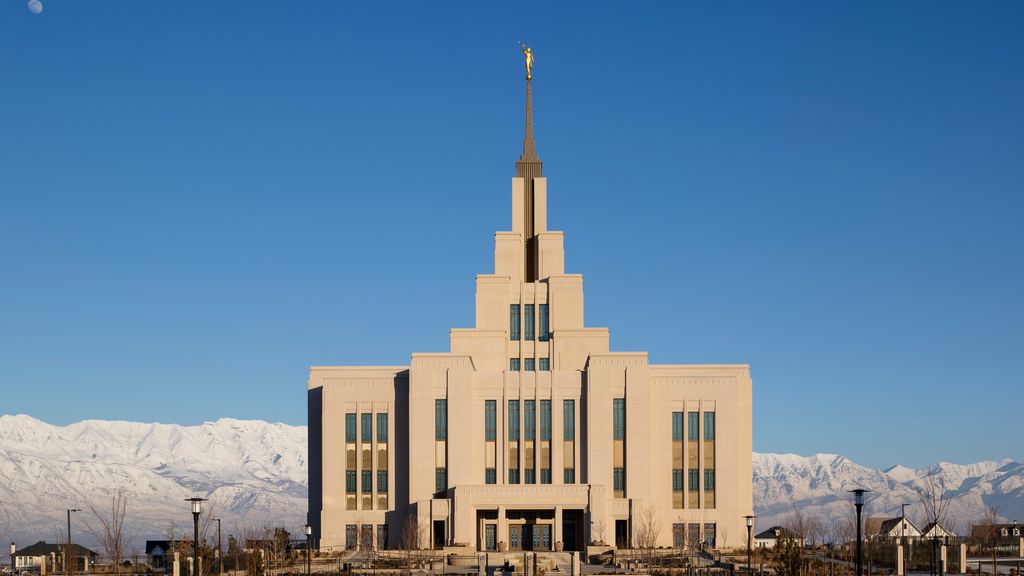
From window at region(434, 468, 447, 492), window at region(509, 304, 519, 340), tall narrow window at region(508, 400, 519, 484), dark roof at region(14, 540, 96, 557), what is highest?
window at region(509, 304, 519, 340)

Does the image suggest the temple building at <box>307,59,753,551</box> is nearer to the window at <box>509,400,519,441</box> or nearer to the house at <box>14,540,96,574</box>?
the window at <box>509,400,519,441</box>

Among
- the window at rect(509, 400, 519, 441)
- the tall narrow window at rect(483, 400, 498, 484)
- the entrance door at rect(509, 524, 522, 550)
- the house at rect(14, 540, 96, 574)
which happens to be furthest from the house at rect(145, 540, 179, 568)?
the window at rect(509, 400, 519, 441)

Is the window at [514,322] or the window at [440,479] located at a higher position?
the window at [514,322]

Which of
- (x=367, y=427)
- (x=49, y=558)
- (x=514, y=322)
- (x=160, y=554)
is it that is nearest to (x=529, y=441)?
(x=514, y=322)

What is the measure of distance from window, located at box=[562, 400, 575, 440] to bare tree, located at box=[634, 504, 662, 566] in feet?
26.4

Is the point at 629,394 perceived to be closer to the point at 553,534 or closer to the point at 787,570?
the point at 553,534

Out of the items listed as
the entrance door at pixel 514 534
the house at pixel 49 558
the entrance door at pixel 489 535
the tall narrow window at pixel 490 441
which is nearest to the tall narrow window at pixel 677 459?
the entrance door at pixel 514 534

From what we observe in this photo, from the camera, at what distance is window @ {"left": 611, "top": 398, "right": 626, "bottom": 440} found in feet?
329

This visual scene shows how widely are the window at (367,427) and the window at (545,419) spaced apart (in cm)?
1332

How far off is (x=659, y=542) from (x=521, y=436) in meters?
13.1

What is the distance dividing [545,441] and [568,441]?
1.79 metres

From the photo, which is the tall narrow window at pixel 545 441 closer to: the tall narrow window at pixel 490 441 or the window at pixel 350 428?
the tall narrow window at pixel 490 441

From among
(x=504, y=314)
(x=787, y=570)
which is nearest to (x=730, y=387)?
(x=504, y=314)

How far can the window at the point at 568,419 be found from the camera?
331ft
